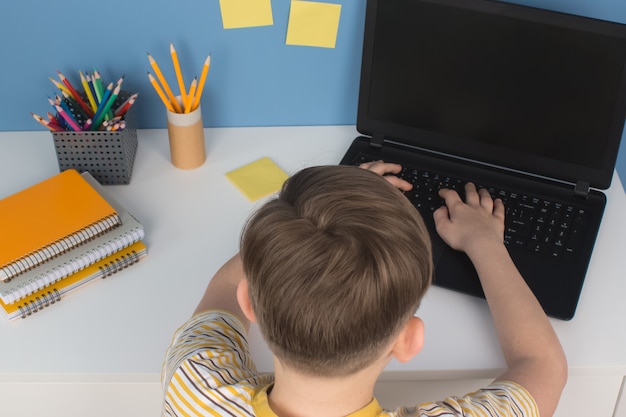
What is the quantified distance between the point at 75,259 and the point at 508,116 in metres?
0.69

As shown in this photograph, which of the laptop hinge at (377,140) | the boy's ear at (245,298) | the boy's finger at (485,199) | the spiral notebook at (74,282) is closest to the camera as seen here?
the boy's ear at (245,298)

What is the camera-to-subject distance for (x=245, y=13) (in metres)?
1.23

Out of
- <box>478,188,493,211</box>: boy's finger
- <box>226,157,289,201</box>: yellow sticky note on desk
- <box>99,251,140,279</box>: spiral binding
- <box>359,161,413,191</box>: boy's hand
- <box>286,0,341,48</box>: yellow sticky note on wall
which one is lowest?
<box>99,251,140,279</box>: spiral binding

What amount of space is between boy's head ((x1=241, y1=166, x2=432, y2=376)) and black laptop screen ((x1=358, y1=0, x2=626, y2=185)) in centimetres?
48

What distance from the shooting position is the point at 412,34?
1.16m

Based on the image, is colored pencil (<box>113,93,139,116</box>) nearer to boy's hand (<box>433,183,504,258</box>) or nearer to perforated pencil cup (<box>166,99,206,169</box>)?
perforated pencil cup (<box>166,99,206,169</box>)

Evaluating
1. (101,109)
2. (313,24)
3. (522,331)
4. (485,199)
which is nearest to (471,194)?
(485,199)

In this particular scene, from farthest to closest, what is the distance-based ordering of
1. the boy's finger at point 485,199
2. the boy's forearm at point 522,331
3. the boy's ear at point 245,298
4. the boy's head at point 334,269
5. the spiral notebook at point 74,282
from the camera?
the boy's finger at point 485,199
the spiral notebook at point 74,282
the boy's forearm at point 522,331
the boy's ear at point 245,298
the boy's head at point 334,269

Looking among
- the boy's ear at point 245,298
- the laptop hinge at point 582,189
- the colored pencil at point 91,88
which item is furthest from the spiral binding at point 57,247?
the laptop hinge at point 582,189

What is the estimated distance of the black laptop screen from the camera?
1096 mm

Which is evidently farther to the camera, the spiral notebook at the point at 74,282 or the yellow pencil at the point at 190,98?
the yellow pencil at the point at 190,98

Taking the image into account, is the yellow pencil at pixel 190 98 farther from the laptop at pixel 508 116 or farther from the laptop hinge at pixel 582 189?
the laptop hinge at pixel 582 189

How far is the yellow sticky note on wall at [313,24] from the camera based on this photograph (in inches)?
48.3

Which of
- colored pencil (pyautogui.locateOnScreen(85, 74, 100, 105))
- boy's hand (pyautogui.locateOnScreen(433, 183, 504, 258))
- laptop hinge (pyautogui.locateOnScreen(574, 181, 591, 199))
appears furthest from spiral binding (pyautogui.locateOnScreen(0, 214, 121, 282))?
laptop hinge (pyautogui.locateOnScreen(574, 181, 591, 199))
